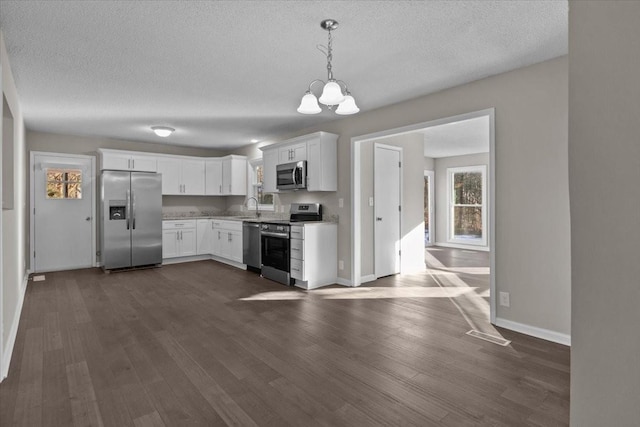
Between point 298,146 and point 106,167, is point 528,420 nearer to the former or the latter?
point 298,146

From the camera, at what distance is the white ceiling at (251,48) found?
226 centimetres

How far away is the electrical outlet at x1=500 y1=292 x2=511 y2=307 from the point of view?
3299 mm

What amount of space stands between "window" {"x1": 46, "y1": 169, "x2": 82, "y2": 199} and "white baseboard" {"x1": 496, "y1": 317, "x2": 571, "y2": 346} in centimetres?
674

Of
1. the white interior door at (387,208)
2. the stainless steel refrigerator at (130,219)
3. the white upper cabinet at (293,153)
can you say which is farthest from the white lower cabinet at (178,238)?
the white interior door at (387,208)

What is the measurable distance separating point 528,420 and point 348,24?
103 inches

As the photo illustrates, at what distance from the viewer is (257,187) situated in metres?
7.25

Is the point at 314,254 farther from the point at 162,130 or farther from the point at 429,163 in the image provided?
the point at 429,163

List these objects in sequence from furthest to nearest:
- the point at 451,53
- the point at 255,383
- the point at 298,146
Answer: the point at 298,146
the point at 451,53
the point at 255,383

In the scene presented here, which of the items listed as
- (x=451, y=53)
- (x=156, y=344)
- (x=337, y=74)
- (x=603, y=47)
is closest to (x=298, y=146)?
(x=337, y=74)

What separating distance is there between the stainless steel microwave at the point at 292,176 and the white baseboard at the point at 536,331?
121 inches

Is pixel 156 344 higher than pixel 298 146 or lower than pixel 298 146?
lower

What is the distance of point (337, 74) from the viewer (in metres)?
3.37

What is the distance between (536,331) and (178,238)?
5.96 meters

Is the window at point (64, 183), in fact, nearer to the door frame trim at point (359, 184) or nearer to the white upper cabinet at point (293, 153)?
the white upper cabinet at point (293, 153)
